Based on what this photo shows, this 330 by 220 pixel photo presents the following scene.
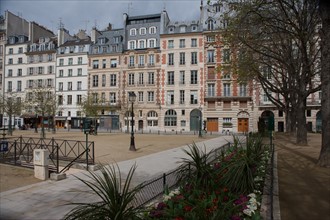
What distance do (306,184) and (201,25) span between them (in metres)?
40.2

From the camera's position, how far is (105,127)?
151 ft

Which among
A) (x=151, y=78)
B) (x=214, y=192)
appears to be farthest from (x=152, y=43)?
(x=214, y=192)

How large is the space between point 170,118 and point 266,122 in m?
20.5

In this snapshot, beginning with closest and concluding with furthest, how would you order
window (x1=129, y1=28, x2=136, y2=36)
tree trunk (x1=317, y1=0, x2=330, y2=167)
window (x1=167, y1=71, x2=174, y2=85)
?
tree trunk (x1=317, y1=0, x2=330, y2=167) < window (x1=167, y1=71, x2=174, y2=85) < window (x1=129, y1=28, x2=136, y2=36)

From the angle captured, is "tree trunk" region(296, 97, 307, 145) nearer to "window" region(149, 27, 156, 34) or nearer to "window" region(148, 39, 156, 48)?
"window" region(148, 39, 156, 48)

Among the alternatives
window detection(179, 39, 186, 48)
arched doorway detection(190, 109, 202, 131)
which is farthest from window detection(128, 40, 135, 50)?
arched doorway detection(190, 109, 202, 131)

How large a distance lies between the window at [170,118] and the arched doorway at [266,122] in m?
14.3

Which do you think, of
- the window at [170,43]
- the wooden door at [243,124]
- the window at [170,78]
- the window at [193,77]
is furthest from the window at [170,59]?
the wooden door at [243,124]

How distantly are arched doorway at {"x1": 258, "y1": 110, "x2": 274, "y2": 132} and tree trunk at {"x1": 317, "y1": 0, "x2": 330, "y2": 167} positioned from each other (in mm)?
1653

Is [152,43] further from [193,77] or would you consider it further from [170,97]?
[170,97]

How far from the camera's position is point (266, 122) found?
2395cm

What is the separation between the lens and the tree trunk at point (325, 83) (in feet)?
26.3

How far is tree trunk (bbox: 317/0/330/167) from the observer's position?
26.3ft

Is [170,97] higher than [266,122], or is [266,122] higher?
[170,97]
